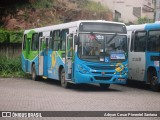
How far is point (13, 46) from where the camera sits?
31.3 meters

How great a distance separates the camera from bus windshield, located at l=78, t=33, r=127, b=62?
65.4 ft

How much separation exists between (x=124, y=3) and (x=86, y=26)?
139 ft

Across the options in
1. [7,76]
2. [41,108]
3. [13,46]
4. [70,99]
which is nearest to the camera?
[41,108]

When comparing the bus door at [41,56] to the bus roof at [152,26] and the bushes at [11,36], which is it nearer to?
the bus roof at [152,26]

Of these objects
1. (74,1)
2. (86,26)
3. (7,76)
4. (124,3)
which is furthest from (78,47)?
(124,3)

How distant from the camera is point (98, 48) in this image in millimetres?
19969

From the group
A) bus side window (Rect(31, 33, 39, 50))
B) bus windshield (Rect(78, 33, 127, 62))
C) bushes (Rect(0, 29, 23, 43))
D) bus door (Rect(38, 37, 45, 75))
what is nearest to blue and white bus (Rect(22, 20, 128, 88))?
bus windshield (Rect(78, 33, 127, 62))

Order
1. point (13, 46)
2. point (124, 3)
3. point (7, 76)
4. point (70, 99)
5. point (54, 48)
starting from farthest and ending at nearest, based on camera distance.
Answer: point (124, 3) < point (13, 46) < point (7, 76) < point (54, 48) < point (70, 99)

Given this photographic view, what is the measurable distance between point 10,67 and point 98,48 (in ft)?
36.1

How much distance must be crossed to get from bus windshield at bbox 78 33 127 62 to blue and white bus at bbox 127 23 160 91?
5.08 ft

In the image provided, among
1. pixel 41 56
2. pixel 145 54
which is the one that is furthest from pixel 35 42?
pixel 145 54

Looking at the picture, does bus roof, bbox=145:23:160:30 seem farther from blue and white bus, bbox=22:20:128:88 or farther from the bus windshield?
the bus windshield

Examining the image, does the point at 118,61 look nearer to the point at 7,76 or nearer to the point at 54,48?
the point at 54,48

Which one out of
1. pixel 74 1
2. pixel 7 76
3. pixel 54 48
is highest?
pixel 74 1
